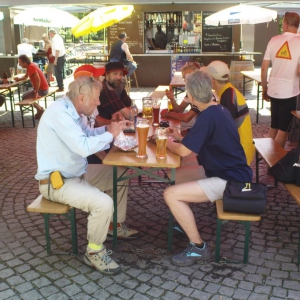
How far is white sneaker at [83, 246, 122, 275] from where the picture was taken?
125 inches

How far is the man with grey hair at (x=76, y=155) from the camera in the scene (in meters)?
3.05

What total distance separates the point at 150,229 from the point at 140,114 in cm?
152

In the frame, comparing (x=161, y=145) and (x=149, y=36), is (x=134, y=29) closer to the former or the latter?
(x=149, y=36)

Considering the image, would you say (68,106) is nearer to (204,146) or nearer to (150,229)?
(204,146)

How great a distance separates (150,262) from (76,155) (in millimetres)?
1009

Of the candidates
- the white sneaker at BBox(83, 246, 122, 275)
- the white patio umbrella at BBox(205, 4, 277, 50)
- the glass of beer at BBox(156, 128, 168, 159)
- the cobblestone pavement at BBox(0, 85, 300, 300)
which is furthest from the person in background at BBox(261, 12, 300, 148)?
the white patio umbrella at BBox(205, 4, 277, 50)

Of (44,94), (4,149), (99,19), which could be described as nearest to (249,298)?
(4,149)

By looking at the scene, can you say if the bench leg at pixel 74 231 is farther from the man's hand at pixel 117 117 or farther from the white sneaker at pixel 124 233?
the man's hand at pixel 117 117

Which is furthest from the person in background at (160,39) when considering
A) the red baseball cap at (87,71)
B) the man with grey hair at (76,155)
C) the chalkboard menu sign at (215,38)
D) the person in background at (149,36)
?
the man with grey hair at (76,155)

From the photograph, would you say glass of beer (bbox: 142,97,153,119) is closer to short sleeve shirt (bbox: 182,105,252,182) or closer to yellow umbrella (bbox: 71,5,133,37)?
short sleeve shirt (bbox: 182,105,252,182)

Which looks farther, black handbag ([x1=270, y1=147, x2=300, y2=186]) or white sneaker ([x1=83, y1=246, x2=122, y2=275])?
black handbag ([x1=270, y1=147, x2=300, y2=186])

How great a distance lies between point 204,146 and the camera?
3236 mm

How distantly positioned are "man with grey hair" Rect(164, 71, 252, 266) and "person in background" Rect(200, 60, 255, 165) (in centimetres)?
52

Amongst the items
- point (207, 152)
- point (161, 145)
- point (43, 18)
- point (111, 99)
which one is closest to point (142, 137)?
point (161, 145)
